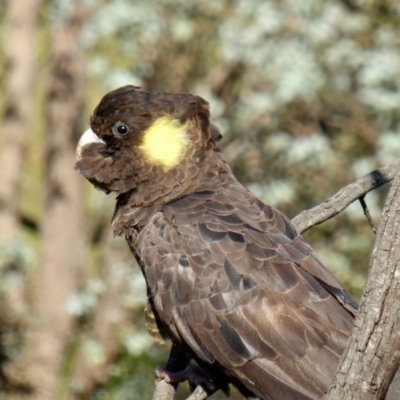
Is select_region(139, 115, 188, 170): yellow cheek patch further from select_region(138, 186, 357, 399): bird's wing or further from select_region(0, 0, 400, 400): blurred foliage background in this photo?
select_region(0, 0, 400, 400): blurred foliage background

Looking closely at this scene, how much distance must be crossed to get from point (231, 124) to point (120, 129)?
2796mm

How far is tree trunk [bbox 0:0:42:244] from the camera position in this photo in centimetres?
863

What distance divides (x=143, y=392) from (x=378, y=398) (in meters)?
4.66

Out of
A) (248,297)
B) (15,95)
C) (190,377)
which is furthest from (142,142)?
(15,95)

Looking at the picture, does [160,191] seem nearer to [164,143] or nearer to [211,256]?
[164,143]

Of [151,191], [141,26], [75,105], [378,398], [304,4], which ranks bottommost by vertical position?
[378,398]

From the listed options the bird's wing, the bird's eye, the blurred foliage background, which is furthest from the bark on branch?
the blurred foliage background

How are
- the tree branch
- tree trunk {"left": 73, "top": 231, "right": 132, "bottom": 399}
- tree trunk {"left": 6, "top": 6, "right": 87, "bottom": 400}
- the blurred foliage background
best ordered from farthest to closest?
tree trunk {"left": 6, "top": 6, "right": 87, "bottom": 400} → tree trunk {"left": 73, "top": 231, "right": 132, "bottom": 399} → the blurred foliage background → the tree branch

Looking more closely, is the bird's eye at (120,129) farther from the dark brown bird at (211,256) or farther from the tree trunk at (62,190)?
the tree trunk at (62,190)

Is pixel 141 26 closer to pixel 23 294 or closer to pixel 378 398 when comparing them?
pixel 23 294

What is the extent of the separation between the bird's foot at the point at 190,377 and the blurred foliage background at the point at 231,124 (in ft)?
8.81

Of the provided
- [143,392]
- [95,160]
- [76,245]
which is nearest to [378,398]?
[95,160]

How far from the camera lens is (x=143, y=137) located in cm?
396

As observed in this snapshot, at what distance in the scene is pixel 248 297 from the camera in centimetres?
352
